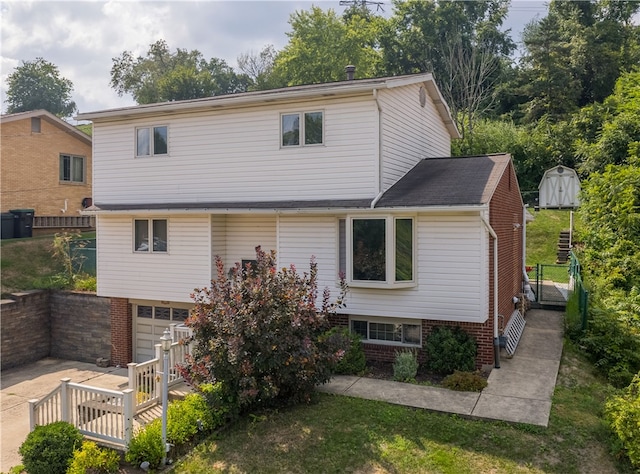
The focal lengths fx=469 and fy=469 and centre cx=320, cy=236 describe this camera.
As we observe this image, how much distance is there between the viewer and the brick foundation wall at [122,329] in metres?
14.7

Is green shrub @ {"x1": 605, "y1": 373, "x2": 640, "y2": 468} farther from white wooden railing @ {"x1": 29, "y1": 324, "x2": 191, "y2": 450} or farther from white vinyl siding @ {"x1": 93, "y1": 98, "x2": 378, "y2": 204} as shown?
white wooden railing @ {"x1": 29, "y1": 324, "x2": 191, "y2": 450}

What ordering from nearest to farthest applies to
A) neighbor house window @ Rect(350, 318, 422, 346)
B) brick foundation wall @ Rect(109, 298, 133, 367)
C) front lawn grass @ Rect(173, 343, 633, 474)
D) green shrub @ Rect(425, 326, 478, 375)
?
1. front lawn grass @ Rect(173, 343, 633, 474)
2. green shrub @ Rect(425, 326, 478, 375)
3. neighbor house window @ Rect(350, 318, 422, 346)
4. brick foundation wall @ Rect(109, 298, 133, 367)

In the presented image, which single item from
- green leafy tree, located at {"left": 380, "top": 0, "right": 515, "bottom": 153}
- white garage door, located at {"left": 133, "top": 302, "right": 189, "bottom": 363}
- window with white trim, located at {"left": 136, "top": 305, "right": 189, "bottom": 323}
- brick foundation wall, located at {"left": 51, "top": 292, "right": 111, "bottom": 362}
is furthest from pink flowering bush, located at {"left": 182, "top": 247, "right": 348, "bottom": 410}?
green leafy tree, located at {"left": 380, "top": 0, "right": 515, "bottom": 153}

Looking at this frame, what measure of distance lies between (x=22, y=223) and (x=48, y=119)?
5.64m

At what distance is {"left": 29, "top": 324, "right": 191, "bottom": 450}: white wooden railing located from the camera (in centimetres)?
807

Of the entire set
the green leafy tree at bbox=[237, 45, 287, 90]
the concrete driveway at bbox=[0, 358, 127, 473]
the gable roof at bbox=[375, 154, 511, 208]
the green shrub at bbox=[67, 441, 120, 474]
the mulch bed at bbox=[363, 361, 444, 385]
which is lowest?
the concrete driveway at bbox=[0, 358, 127, 473]

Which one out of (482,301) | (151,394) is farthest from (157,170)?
(482,301)

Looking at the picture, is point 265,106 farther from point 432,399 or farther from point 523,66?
point 523,66

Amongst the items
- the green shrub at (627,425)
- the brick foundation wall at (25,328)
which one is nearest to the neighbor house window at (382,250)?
the green shrub at (627,425)

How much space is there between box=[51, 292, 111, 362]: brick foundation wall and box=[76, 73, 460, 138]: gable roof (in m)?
6.10

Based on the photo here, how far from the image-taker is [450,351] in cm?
1021

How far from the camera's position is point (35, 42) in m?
15.3

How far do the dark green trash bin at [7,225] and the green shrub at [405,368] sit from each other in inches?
714

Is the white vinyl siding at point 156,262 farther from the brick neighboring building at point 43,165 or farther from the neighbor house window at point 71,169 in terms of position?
the neighbor house window at point 71,169
